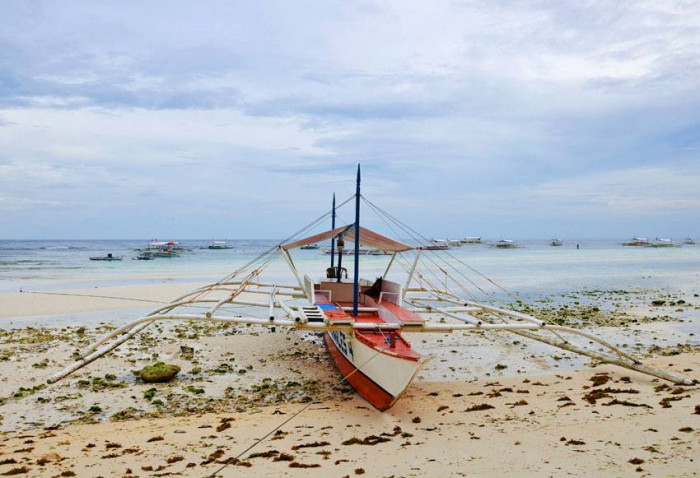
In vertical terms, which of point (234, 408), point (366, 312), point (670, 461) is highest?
point (366, 312)

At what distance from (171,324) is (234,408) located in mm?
9432

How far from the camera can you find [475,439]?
6941 millimetres

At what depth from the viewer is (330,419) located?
26.9 ft

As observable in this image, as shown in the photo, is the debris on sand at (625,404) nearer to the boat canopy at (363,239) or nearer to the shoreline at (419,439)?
the shoreline at (419,439)

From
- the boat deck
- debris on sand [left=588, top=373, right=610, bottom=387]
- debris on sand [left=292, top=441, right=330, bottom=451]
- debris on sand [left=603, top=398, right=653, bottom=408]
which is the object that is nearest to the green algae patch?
the boat deck

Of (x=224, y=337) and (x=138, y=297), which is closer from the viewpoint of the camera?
(x=224, y=337)

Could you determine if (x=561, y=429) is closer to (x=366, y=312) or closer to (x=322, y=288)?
(x=366, y=312)

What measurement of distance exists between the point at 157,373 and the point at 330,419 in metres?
4.31

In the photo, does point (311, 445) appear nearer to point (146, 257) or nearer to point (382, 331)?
point (382, 331)

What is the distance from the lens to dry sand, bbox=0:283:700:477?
6.16 meters

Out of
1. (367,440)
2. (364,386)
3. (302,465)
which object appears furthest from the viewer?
(364,386)

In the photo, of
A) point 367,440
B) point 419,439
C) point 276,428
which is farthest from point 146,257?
point 419,439

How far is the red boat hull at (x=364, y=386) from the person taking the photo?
8391 mm

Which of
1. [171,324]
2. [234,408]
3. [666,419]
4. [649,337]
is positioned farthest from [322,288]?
[649,337]
